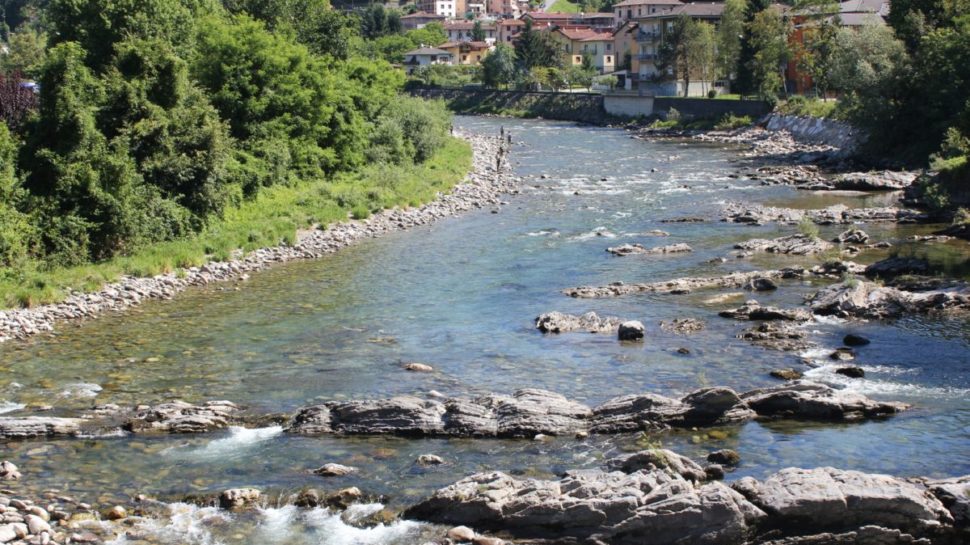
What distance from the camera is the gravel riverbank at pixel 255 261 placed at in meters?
27.9

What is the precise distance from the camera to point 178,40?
170 feet

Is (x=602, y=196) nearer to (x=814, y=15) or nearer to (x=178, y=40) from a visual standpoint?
(x=178, y=40)

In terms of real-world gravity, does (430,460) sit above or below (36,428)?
below

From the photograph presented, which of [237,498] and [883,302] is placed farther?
[883,302]

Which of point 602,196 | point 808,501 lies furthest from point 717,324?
point 602,196

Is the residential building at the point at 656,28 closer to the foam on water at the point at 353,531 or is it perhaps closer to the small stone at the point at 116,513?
the foam on water at the point at 353,531

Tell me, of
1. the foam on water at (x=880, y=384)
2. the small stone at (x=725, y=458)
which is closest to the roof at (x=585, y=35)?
the foam on water at (x=880, y=384)

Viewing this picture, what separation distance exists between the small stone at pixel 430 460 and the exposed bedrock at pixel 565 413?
1.27 meters

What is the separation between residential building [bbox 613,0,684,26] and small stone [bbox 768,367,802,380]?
391 ft

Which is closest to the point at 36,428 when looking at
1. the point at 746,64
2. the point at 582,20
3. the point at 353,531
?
the point at 353,531

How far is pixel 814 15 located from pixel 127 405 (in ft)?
264

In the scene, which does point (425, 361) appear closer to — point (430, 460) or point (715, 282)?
point (430, 460)

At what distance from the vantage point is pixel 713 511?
15133 mm

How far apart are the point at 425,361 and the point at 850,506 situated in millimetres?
11885
